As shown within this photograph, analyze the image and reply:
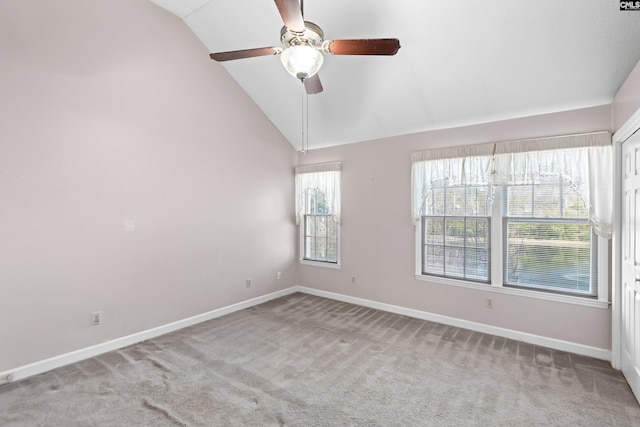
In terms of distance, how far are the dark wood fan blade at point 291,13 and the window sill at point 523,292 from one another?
3.38 meters

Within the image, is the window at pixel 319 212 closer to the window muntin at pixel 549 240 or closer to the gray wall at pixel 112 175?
the gray wall at pixel 112 175

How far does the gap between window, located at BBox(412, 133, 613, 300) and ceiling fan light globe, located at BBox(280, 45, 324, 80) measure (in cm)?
252

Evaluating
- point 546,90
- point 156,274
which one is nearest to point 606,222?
point 546,90

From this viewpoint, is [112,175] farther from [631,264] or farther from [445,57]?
[631,264]

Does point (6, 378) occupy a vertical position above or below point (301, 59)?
below

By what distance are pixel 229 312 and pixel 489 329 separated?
338 cm

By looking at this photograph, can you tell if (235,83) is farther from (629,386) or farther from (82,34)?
(629,386)

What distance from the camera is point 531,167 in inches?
130

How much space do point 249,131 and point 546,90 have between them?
3.69 meters

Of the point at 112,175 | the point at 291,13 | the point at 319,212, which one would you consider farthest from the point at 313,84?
the point at 319,212

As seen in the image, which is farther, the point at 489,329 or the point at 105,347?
the point at 489,329

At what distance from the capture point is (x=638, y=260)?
2.36 meters

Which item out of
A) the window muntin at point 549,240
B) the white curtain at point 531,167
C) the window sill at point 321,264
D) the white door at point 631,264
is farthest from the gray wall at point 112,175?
the white door at point 631,264

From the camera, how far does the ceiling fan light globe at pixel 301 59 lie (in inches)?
73.9
